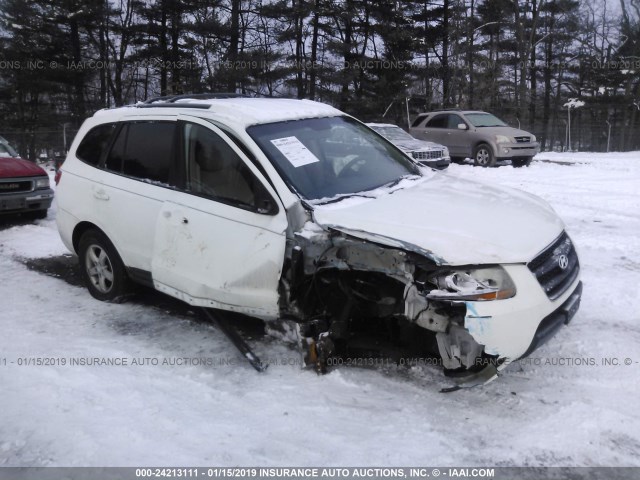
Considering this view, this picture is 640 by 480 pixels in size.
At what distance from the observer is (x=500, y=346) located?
312cm

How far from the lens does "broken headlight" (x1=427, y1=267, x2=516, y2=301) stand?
123 inches

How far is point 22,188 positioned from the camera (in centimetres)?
902

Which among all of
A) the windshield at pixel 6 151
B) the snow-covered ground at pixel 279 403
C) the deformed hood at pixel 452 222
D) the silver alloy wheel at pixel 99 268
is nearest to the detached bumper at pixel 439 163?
the snow-covered ground at pixel 279 403

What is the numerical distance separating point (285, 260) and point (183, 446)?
1.32 m

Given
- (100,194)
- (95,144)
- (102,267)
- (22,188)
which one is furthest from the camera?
(22,188)

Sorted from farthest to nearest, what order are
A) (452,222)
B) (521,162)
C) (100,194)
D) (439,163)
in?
(521,162) < (439,163) < (100,194) < (452,222)

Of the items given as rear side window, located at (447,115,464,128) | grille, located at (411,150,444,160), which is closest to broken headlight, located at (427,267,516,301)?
grille, located at (411,150,444,160)

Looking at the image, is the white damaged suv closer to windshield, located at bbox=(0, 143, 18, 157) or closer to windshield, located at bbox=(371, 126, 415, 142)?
windshield, located at bbox=(0, 143, 18, 157)

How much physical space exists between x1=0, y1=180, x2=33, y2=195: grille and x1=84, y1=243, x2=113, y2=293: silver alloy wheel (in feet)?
14.8

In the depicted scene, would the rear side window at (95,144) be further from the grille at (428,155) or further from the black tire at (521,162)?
the black tire at (521,162)

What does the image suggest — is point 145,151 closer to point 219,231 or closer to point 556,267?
point 219,231

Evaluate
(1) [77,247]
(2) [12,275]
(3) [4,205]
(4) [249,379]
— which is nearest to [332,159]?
(4) [249,379]

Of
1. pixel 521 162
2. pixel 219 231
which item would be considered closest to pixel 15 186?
pixel 219 231

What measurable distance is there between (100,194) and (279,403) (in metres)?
2.78
